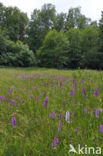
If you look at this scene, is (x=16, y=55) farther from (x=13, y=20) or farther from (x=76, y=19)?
(x=76, y=19)

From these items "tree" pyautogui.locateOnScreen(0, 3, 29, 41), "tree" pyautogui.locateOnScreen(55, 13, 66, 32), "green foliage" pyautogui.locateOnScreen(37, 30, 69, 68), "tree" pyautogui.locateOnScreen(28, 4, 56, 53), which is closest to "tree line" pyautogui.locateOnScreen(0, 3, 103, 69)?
"green foliage" pyautogui.locateOnScreen(37, 30, 69, 68)

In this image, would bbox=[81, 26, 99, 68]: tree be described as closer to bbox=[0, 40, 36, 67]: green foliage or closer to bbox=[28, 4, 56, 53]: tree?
bbox=[0, 40, 36, 67]: green foliage

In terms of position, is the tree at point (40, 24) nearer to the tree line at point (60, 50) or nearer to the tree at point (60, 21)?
the tree at point (60, 21)

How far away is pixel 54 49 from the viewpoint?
29.9 meters

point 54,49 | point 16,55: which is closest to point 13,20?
point 16,55

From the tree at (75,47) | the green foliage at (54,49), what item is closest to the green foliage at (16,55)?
the green foliage at (54,49)

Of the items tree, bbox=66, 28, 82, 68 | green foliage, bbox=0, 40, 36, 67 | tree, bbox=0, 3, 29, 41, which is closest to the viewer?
green foliage, bbox=0, 40, 36, 67

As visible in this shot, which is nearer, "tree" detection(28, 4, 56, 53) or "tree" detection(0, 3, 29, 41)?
"tree" detection(0, 3, 29, 41)

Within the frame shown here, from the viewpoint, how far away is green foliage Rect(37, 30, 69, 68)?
98.2ft

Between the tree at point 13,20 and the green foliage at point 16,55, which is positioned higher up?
the tree at point 13,20

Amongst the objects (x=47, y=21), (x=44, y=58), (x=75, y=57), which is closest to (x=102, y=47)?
(x=75, y=57)

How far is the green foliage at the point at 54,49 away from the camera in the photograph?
29938 mm

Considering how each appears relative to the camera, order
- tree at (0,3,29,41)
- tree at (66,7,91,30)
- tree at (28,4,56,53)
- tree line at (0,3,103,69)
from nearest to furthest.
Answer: tree line at (0,3,103,69), tree at (0,3,29,41), tree at (28,4,56,53), tree at (66,7,91,30)

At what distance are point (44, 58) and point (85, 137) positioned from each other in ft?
101
